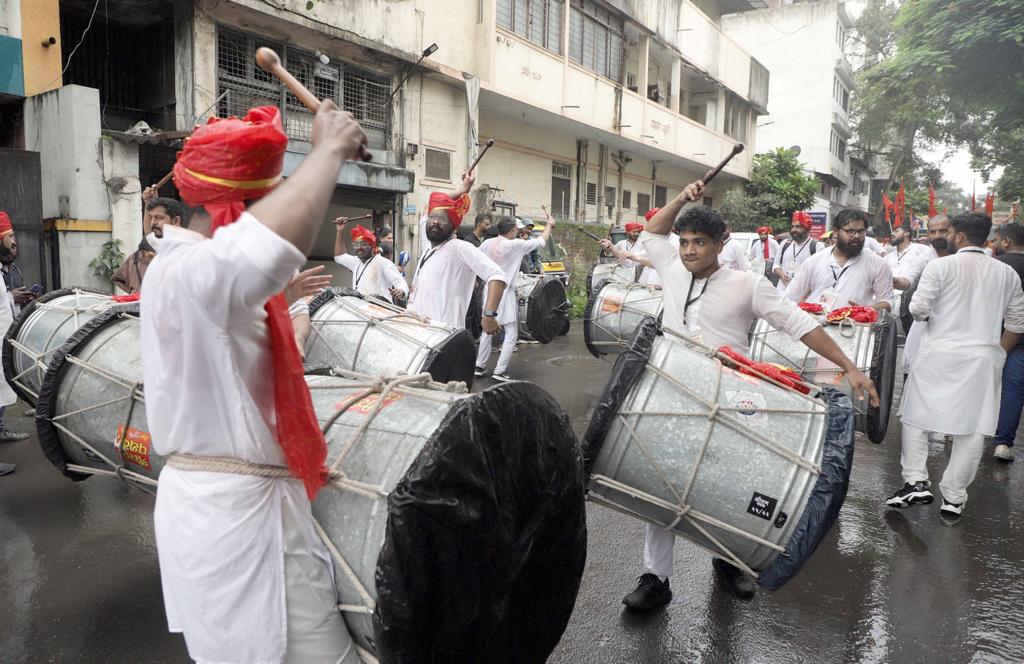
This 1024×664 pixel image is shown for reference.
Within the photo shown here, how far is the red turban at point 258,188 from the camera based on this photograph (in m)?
1.44

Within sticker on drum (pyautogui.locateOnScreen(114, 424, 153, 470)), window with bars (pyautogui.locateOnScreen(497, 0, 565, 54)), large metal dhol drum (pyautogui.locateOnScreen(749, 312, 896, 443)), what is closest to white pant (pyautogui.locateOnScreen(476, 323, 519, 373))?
large metal dhol drum (pyautogui.locateOnScreen(749, 312, 896, 443))

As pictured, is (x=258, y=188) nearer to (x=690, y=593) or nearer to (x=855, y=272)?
(x=690, y=593)

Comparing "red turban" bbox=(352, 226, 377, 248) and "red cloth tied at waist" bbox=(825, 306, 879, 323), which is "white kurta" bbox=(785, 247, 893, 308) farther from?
"red turban" bbox=(352, 226, 377, 248)

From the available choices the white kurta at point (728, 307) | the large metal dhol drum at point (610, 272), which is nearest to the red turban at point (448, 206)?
the white kurta at point (728, 307)

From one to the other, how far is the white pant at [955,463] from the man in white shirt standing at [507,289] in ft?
14.5

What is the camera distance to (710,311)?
351 cm

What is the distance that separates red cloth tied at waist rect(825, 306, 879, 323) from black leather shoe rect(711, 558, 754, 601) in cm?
214

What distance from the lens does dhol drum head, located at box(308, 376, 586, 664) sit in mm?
1534

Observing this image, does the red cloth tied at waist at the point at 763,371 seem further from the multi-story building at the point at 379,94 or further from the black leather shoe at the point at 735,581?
the multi-story building at the point at 379,94

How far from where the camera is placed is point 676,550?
13.1 feet

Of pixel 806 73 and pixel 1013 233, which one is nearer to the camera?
pixel 1013 233

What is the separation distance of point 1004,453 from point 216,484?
6404 millimetres

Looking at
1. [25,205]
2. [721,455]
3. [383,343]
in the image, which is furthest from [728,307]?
[25,205]

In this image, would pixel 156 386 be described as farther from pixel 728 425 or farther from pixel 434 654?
pixel 728 425
